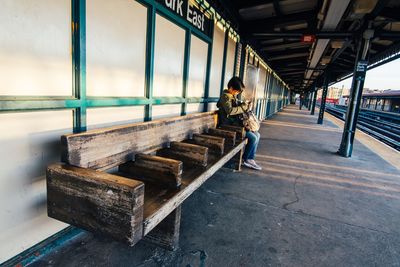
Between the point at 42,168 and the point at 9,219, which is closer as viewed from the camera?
the point at 9,219

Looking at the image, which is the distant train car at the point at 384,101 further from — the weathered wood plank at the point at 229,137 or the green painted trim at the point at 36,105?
the green painted trim at the point at 36,105

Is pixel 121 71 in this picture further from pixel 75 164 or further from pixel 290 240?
pixel 290 240

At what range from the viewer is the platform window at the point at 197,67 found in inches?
154

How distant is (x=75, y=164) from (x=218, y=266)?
1.29 metres

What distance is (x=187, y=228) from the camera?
2.33 meters

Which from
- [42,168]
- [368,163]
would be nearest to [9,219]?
[42,168]

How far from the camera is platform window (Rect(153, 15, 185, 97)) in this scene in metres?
2.97

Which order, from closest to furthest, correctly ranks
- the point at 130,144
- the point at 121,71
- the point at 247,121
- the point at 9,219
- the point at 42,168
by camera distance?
the point at 9,219 < the point at 42,168 < the point at 130,144 < the point at 121,71 < the point at 247,121

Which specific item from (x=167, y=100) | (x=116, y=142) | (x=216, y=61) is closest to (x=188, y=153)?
(x=116, y=142)

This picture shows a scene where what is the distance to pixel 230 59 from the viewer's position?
5762mm

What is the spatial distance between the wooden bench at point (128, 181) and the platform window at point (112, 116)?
0.92ft

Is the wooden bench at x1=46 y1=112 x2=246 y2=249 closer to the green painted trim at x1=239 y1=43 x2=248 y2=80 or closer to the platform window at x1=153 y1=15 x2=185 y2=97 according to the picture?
the platform window at x1=153 y1=15 x2=185 y2=97

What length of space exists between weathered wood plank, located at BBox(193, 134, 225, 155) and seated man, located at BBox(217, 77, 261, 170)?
1.00m

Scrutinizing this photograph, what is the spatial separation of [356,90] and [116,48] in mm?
5391
